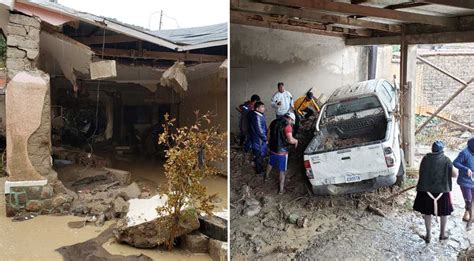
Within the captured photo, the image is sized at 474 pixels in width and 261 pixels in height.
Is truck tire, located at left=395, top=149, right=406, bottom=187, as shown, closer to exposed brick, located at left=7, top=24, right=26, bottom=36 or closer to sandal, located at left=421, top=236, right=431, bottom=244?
sandal, located at left=421, top=236, right=431, bottom=244

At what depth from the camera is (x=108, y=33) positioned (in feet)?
21.4

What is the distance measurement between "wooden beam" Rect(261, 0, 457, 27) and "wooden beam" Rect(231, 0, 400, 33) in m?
0.16

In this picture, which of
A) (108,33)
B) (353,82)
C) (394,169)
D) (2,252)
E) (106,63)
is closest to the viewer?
(2,252)

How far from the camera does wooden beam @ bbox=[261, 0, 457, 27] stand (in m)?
4.54

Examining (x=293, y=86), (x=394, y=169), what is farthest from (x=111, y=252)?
(x=293, y=86)

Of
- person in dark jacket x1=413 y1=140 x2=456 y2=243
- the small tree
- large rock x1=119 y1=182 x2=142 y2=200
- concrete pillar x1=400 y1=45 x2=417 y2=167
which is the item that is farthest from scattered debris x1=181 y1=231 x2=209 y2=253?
concrete pillar x1=400 y1=45 x2=417 y2=167

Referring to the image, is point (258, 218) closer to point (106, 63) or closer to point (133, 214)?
point (133, 214)

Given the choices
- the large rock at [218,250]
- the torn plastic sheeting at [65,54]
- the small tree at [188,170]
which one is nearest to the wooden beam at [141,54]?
the torn plastic sheeting at [65,54]

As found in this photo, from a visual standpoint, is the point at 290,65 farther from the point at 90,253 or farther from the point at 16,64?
the point at 90,253

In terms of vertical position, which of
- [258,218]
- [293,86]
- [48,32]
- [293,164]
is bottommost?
[258,218]

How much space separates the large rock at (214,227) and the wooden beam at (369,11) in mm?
2552

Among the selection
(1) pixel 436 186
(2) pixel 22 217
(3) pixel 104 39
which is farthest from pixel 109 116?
(1) pixel 436 186

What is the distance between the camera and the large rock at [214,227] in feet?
14.7

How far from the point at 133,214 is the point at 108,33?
3.13m
